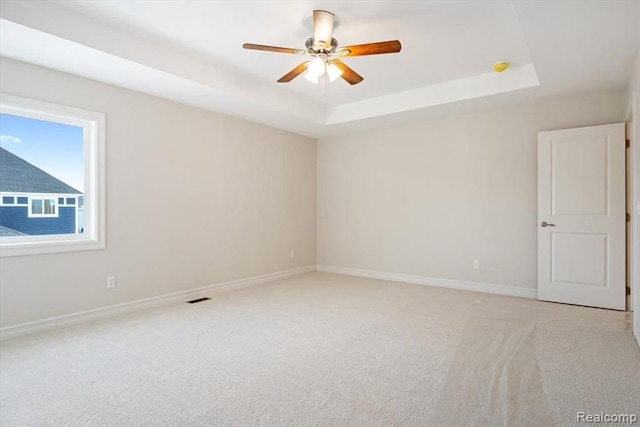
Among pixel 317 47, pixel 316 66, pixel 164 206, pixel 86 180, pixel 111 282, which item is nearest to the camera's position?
pixel 317 47

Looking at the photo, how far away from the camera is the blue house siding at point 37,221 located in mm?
3113

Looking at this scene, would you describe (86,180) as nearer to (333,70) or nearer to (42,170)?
(42,170)

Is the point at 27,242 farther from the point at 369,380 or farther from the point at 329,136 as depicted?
the point at 329,136

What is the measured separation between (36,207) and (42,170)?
354 mm

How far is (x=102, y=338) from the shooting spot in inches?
118

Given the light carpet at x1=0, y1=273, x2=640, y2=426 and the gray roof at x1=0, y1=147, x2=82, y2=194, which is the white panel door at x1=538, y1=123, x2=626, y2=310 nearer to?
the light carpet at x1=0, y1=273, x2=640, y2=426

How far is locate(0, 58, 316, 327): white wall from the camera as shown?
10.5 feet

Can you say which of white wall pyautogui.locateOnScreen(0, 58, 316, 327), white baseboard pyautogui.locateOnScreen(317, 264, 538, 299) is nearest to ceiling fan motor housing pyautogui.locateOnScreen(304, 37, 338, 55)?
white wall pyautogui.locateOnScreen(0, 58, 316, 327)

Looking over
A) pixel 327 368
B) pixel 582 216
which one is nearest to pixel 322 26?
pixel 327 368

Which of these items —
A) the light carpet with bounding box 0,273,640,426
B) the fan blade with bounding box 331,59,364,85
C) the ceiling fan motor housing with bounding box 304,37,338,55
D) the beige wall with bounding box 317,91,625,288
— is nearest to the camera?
the light carpet with bounding box 0,273,640,426

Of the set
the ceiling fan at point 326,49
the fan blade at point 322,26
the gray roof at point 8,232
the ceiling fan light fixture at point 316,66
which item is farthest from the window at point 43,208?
the fan blade at point 322,26

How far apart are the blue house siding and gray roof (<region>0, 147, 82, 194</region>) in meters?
0.17

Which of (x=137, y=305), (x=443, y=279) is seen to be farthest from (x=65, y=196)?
(x=443, y=279)

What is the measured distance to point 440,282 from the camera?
5.05 metres
